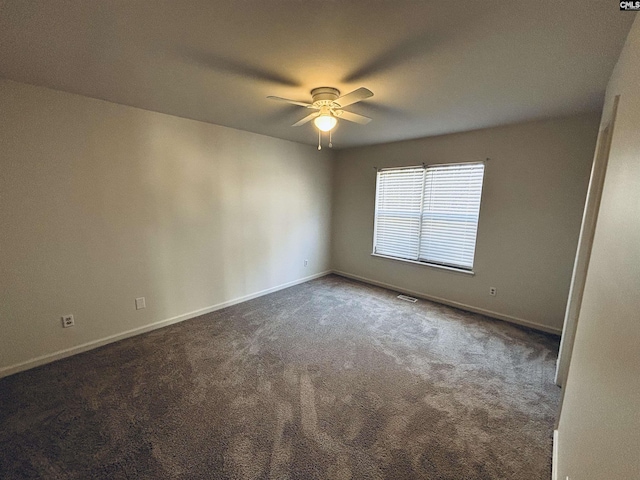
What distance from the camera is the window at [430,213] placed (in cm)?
353

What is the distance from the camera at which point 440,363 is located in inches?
96.2

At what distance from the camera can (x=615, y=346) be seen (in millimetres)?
808

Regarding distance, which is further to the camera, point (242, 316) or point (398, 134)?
point (398, 134)

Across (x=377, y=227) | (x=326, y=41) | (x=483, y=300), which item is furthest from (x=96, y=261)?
(x=483, y=300)

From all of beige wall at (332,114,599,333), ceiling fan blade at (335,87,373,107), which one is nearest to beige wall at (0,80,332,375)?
ceiling fan blade at (335,87,373,107)

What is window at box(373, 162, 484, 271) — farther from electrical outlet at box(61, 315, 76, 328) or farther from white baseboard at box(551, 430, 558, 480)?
electrical outlet at box(61, 315, 76, 328)

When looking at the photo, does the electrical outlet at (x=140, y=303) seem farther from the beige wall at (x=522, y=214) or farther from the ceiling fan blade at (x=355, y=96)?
the beige wall at (x=522, y=214)

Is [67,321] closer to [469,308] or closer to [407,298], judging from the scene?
[407,298]

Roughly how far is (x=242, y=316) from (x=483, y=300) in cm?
316

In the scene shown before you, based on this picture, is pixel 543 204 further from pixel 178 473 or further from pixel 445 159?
pixel 178 473

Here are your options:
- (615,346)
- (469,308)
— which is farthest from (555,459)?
(469,308)

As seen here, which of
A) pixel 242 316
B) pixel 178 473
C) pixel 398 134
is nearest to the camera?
pixel 178 473

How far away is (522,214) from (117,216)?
14.6 ft

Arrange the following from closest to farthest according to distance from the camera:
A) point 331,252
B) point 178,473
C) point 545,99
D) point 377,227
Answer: point 178,473 → point 545,99 → point 377,227 → point 331,252
